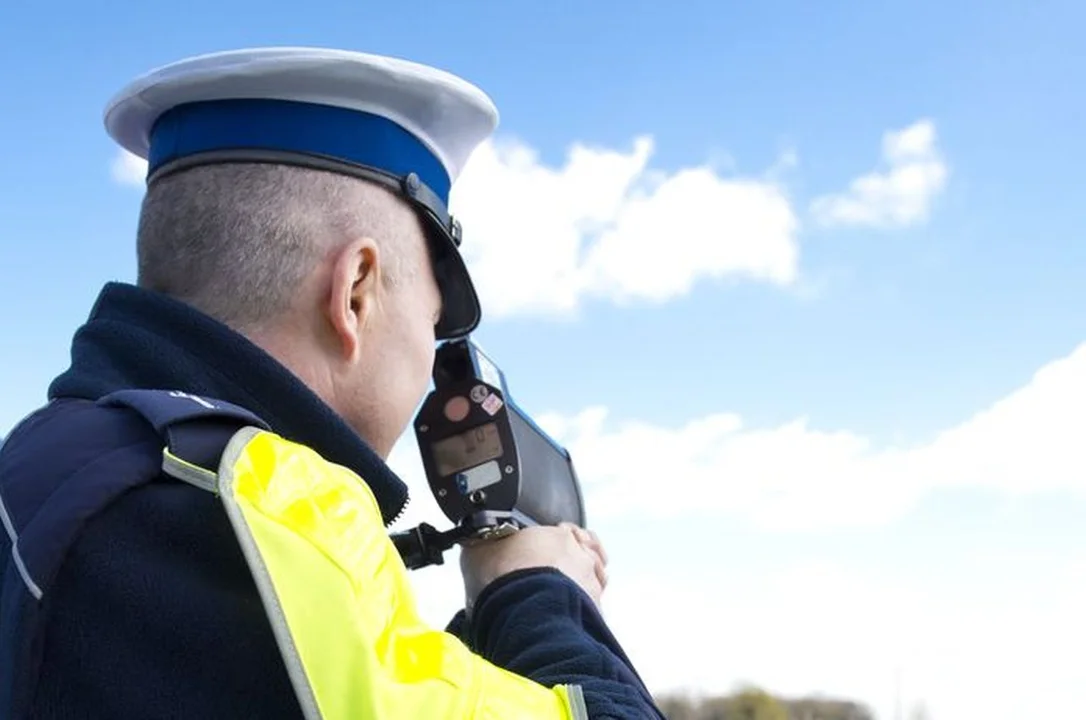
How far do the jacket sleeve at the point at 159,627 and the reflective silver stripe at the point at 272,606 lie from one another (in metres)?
0.04

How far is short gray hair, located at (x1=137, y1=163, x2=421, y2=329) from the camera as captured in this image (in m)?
2.31

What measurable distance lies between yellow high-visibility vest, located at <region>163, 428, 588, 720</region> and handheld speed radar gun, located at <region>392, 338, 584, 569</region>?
1051mm

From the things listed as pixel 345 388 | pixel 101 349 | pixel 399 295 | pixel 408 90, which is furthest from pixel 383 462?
pixel 408 90

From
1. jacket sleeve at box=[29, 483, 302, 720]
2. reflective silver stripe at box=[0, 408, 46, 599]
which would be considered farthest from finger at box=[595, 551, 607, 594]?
reflective silver stripe at box=[0, 408, 46, 599]

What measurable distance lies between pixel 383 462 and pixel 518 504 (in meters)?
0.83

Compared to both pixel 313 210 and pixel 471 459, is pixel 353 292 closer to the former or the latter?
pixel 313 210

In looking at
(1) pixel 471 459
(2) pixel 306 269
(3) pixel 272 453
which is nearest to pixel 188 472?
(3) pixel 272 453

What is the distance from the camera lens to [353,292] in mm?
2402

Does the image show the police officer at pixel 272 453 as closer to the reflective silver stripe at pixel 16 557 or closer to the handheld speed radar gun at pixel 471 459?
the reflective silver stripe at pixel 16 557

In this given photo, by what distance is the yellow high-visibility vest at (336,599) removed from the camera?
1.67 m

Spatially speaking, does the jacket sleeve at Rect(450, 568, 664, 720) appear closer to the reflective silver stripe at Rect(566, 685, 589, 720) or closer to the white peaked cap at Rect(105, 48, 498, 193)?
the reflective silver stripe at Rect(566, 685, 589, 720)

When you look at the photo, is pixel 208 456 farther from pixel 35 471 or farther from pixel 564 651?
pixel 564 651

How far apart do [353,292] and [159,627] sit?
860 mm

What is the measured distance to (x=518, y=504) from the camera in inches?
122
